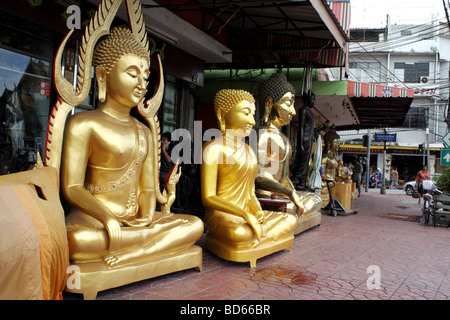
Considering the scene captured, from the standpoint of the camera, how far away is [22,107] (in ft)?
14.9

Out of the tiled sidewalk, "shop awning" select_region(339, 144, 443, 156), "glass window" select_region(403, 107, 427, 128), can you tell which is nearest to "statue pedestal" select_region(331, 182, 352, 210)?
the tiled sidewalk

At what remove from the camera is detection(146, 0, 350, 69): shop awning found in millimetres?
5801

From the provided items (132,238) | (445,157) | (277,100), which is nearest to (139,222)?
(132,238)

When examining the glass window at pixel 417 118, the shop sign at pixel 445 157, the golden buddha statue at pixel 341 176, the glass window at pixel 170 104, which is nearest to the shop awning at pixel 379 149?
the glass window at pixel 417 118

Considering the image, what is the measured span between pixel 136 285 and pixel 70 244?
2.48 ft

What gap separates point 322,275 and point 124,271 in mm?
1958

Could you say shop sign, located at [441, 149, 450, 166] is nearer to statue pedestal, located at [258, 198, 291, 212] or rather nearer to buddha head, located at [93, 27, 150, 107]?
statue pedestal, located at [258, 198, 291, 212]

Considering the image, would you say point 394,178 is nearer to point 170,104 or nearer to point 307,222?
point 307,222

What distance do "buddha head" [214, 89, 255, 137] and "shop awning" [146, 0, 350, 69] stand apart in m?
1.71

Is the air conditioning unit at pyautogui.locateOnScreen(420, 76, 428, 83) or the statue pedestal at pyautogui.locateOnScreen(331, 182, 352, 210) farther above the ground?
the air conditioning unit at pyautogui.locateOnScreen(420, 76, 428, 83)

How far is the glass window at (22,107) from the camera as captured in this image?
171 inches

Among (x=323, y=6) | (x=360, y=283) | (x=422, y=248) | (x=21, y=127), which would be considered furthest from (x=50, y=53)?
(x=422, y=248)

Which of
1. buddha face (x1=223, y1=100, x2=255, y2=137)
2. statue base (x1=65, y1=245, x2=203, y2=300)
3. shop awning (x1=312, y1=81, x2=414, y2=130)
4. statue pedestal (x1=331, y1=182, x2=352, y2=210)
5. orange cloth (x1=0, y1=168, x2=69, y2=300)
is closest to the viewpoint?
orange cloth (x1=0, y1=168, x2=69, y2=300)
